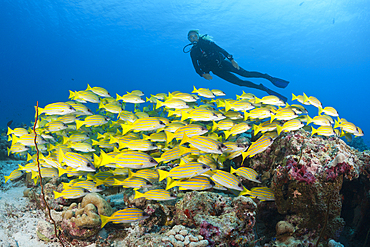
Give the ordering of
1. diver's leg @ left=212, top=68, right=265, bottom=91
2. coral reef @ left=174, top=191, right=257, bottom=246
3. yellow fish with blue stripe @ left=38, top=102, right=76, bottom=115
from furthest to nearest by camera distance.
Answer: diver's leg @ left=212, top=68, right=265, bottom=91 < yellow fish with blue stripe @ left=38, top=102, right=76, bottom=115 < coral reef @ left=174, top=191, right=257, bottom=246

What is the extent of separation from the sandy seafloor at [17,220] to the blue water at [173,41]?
45.1 metres

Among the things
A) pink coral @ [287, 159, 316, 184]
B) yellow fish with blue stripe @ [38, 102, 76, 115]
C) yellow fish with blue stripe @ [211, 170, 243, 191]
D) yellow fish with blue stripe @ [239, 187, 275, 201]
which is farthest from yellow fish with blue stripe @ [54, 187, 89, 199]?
pink coral @ [287, 159, 316, 184]

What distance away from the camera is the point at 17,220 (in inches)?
174

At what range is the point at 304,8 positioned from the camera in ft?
133

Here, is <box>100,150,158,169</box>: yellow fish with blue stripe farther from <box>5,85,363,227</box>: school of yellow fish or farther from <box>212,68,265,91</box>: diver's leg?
<box>212,68,265,91</box>: diver's leg

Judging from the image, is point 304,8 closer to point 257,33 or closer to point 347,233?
point 257,33

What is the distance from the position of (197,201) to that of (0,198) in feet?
21.8

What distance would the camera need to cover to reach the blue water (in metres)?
42.3

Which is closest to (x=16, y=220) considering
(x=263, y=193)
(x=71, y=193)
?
(x=71, y=193)

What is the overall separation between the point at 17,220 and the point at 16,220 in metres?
0.03

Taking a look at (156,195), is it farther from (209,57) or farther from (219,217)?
(209,57)

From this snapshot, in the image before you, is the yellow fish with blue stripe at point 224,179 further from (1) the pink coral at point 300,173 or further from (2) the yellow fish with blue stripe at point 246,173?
(1) the pink coral at point 300,173

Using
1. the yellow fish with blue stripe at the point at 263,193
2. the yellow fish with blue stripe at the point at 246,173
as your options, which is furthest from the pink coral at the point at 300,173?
the yellow fish with blue stripe at the point at 246,173

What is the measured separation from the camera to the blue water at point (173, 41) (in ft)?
139
